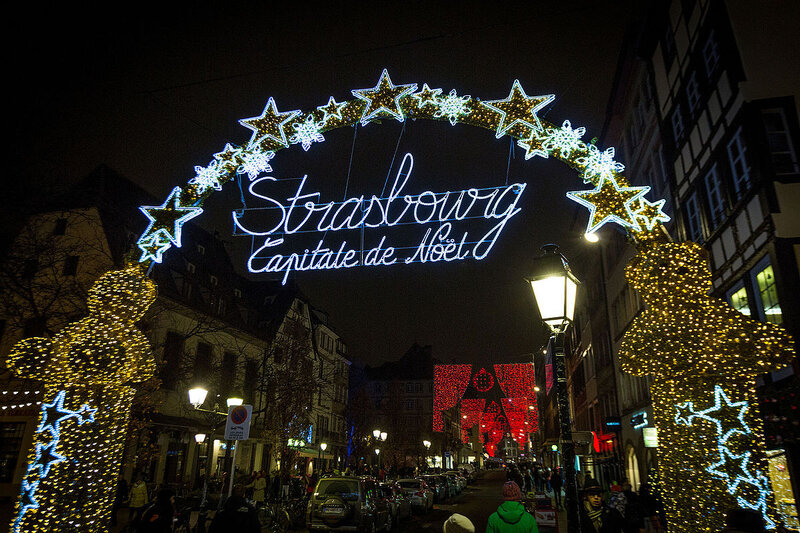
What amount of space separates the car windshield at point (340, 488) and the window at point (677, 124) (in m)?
14.7

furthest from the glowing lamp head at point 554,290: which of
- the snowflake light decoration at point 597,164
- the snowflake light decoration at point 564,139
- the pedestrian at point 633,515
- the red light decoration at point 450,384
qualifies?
the red light decoration at point 450,384

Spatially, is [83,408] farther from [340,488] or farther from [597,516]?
[340,488]

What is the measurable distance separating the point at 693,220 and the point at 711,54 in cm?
478

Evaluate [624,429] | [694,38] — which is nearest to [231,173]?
[694,38]

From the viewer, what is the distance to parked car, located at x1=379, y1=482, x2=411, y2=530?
1914 centimetres

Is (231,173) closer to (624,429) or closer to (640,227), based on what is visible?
(640,227)

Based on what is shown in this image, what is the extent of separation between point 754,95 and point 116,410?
1456 cm

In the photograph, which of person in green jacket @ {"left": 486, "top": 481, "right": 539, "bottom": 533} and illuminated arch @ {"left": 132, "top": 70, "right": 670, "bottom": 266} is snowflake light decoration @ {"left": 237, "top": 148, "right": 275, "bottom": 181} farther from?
person in green jacket @ {"left": 486, "top": 481, "right": 539, "bottom": 533}

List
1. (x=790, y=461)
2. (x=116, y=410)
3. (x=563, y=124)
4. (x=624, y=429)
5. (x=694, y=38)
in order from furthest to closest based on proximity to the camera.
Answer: (x=624, y=429) → (x=694, y=38) → (x=790, y=461) → (x=563, y=124) → (x=116, y=410)

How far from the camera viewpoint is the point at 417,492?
2444cm

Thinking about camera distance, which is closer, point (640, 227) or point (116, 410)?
point (640, 227)

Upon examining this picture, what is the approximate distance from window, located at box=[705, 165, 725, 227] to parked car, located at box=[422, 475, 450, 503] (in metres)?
21.7

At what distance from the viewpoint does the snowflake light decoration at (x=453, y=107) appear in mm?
8727

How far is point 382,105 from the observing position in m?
8.99
